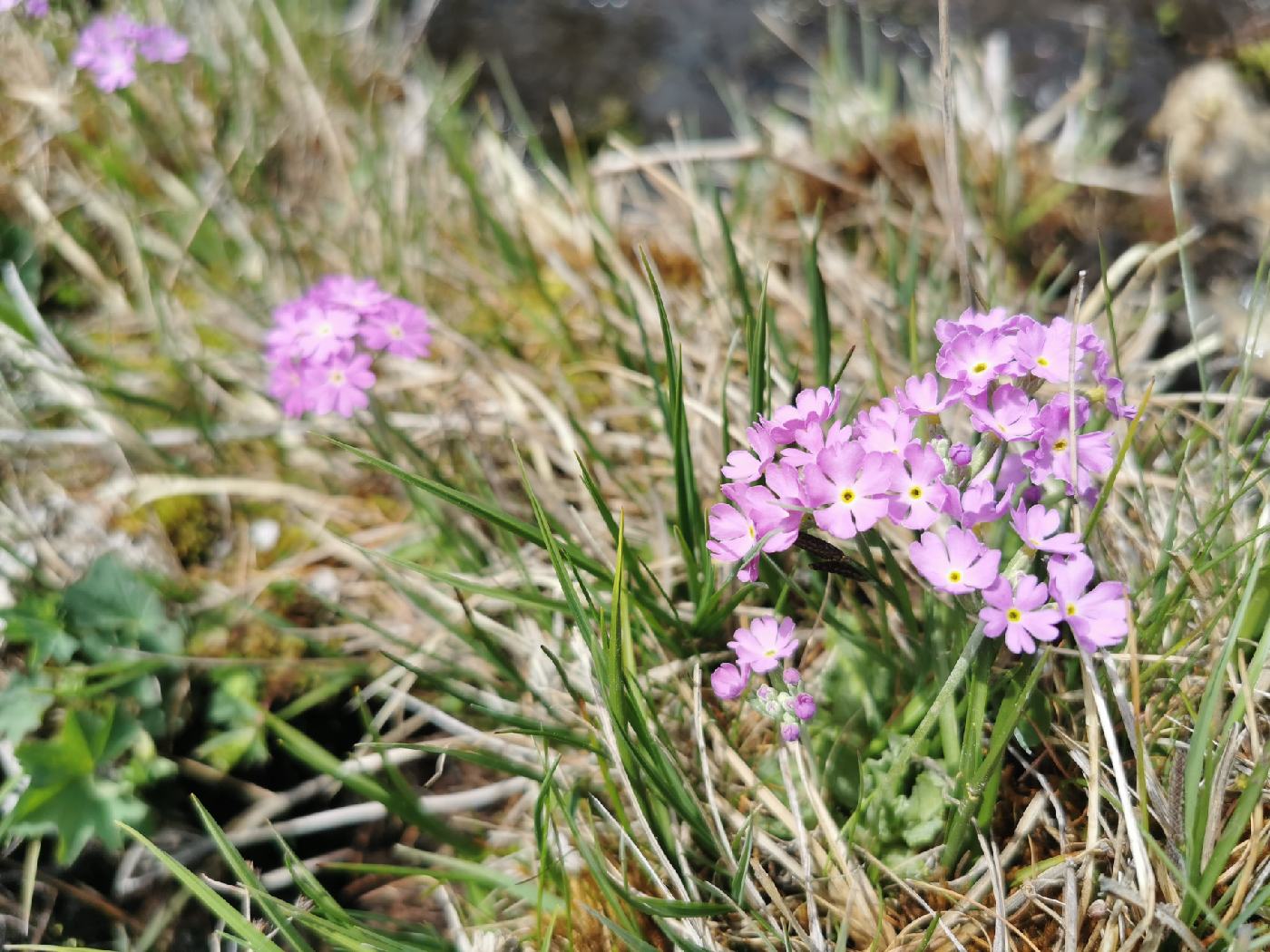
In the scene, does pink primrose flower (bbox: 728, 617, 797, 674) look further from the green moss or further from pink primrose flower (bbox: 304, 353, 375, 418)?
the green moss

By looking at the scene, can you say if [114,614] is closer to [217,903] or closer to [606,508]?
[217,903]

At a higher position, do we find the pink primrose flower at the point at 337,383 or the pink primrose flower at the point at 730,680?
the pink primrose flower at the point at 337,383

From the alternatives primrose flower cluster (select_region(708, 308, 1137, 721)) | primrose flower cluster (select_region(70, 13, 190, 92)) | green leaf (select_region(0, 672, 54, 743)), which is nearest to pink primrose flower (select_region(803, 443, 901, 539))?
primrose flower cluster (select_region(708, 308, 1137, 721))

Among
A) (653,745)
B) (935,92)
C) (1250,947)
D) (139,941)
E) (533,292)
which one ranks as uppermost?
(935,92)

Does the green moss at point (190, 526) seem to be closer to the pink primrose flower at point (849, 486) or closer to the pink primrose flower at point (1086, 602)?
the pink primrose flower at point (849, 486)

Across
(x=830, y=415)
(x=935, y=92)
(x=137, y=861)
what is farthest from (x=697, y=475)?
(x=935, y=92)

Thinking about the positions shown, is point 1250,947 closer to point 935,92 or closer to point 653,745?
point 653,745

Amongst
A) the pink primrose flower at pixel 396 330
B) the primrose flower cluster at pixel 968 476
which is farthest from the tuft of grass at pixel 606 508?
the pink primrose flower at pixel 396 330
